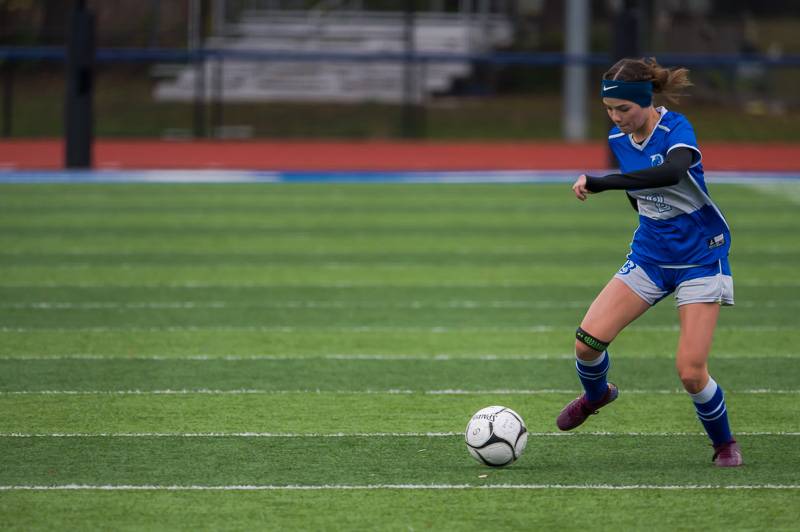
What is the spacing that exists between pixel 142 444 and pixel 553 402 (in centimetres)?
239

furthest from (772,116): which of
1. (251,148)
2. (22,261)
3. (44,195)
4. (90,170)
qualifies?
(22,261)

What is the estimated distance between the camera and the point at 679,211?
6180 millimetres

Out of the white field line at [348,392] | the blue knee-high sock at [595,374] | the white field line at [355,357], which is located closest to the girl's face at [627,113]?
the blue knee-high sock at [595,374]

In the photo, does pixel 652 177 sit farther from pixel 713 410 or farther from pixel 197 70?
pixel 197 70

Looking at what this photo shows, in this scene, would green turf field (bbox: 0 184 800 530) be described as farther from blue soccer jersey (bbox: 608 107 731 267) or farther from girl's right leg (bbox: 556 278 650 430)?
blue soccer jersey (bbox: 608 107 731 267)

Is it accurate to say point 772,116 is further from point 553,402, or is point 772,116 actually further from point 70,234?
point 553,402

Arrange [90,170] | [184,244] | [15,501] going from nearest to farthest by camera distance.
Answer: [15,501], [184,244], [90,170]

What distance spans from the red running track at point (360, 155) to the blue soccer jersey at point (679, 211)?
52.8 feet

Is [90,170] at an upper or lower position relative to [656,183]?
lower

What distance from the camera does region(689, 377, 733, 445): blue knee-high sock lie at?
6.13 m

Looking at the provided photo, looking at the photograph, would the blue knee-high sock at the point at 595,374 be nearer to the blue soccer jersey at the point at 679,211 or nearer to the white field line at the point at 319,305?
the blue soccer jersey at the point at 679,211

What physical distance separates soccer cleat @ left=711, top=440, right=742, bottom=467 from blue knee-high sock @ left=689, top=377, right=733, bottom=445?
0.03 m

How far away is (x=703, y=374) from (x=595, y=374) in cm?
61

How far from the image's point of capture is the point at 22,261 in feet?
42.4
